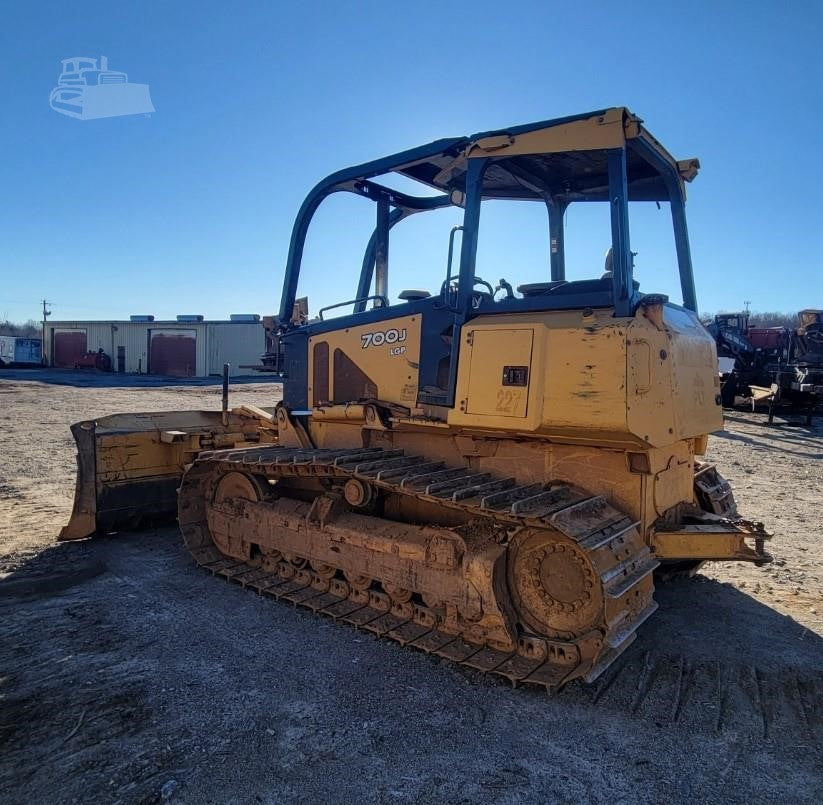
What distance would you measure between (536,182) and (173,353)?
44.6 metres

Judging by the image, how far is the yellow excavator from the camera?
388 cm

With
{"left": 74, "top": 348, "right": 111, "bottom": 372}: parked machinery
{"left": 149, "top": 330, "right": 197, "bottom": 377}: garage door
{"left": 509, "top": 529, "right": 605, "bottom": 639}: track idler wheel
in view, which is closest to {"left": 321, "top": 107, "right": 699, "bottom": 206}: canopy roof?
{"left": 509, "top": 529, "right": 605, "bottom": 639}: track idler wheel

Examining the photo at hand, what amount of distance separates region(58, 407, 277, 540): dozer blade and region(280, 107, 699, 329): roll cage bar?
206 cm

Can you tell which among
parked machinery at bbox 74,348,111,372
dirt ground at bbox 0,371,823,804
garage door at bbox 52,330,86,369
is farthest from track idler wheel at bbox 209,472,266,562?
garage door at bbox 52,330,86,369

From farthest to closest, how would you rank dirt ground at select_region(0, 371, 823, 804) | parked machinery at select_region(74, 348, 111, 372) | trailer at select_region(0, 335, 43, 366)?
1. trailer at select_region(0, 335, 43, 366)
2. parked machinery at select_region(74, 348, 111, 372)
3. dirt ground at select_region(0, 371, 823, 804)

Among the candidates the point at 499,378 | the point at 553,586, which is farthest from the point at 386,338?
the point at 553,586

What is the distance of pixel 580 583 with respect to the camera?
3.92 metres

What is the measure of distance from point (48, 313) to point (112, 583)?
9275 cm

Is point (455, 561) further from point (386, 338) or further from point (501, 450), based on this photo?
point (386, 338)

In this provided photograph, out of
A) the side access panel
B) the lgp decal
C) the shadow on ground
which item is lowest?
the shadow on ground

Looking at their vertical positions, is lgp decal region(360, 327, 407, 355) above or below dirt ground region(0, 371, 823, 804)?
above

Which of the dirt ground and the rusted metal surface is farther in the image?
the rusted metal surface

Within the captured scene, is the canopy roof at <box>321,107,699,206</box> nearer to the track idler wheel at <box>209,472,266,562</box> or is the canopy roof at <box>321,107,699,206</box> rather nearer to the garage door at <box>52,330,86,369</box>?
the track idler wheel at <box>209,472,266,562</box>

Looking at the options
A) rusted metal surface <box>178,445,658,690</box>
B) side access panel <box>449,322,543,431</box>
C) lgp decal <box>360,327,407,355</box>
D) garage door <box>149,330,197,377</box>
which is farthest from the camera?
garage door <box>149,330,197,377</box>
